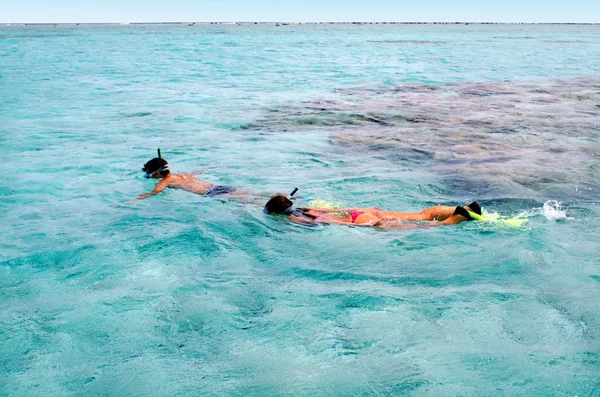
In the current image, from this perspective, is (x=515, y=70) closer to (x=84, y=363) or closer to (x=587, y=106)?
(x=587, y=106)

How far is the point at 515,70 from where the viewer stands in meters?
28.2

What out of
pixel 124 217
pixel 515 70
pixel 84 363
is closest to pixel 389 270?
pixel 84 363

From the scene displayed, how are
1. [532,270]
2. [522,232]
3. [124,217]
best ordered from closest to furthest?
[532,270], [522,232], [124,217]

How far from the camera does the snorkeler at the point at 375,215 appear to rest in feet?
21.1

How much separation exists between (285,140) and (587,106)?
33.5 feet

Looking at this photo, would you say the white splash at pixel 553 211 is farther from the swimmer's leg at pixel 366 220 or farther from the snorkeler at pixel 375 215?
the swimmer's leg at pixel 366 220

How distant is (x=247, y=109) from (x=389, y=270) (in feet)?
38.3

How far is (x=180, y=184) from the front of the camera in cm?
862

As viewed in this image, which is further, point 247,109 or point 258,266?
point 247,109

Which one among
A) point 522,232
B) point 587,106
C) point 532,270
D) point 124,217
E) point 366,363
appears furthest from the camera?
point 587,106

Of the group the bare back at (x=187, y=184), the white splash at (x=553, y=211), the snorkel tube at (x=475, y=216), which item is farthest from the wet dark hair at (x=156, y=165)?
the white splash at (x=553, y=211)

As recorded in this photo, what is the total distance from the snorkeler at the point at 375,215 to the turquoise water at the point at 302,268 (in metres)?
0.14

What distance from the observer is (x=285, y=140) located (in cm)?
1217

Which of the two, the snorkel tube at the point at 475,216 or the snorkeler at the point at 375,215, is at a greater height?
the snorkel tube at the point at 475,216
